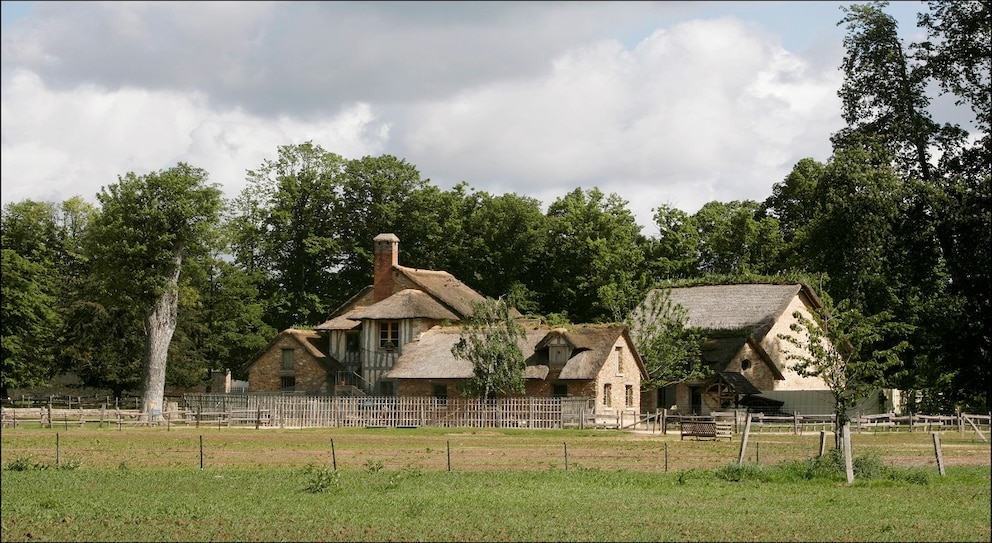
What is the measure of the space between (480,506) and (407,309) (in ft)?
138

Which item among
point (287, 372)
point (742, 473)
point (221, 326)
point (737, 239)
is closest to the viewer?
point (742, 473)

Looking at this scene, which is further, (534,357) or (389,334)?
(389,334)

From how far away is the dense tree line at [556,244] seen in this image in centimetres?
3834

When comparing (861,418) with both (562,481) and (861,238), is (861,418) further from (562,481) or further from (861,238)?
(562,481)

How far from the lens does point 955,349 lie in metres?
35.6

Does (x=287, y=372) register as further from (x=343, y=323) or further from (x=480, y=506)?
(x=480, y=506)

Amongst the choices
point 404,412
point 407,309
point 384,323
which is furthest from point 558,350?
point 384,323

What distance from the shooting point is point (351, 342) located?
68.4 m

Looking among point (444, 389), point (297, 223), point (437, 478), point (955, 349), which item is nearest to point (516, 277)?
point (297, 223)

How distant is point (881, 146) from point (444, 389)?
85.5ft

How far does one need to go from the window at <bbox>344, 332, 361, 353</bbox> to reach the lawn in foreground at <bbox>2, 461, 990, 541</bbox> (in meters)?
37.3

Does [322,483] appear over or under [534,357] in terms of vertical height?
under

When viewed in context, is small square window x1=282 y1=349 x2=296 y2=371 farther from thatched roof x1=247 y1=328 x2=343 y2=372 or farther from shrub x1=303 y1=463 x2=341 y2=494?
shrub x1=303 y1=463 x2=341 y2=494

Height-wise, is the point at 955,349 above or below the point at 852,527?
above
